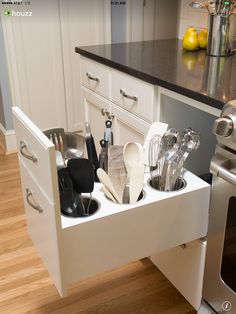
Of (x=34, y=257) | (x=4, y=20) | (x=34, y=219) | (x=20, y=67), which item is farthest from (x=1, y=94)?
(x=34, y=219)

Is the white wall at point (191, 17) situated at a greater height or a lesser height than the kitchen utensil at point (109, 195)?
greater

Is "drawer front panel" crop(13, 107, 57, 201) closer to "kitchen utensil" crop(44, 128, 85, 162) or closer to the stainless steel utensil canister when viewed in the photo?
"kitchen utensil" crop(44, 128, 85, 162)

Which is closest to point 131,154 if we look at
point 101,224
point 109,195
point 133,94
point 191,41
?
point 109,195

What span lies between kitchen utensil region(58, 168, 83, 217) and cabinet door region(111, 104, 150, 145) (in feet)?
1.72

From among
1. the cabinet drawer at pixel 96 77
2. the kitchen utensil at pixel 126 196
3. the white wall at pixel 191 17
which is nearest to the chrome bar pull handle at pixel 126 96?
the cabinet drawer at pixel 96 77

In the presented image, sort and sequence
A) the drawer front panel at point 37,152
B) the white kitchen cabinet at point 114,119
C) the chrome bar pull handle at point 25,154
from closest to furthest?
the drawer front panel at point 37,152
the chrome bar pull handle at point 25,154
the white kitchen cabinet at point 114,119

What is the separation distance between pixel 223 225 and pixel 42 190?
0.51m

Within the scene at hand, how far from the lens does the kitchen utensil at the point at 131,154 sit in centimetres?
107

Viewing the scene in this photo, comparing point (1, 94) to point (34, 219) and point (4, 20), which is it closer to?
point (4, 20)

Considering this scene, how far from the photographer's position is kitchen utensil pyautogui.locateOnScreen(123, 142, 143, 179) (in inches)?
42.0

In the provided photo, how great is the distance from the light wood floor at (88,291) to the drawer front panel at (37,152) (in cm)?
69

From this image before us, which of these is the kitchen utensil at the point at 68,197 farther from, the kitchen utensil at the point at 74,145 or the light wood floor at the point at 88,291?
the light wood floor at the point at 88,291

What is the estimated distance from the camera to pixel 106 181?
97 centimetres

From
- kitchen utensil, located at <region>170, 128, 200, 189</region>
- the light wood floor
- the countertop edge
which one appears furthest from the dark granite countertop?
the light wood floor
